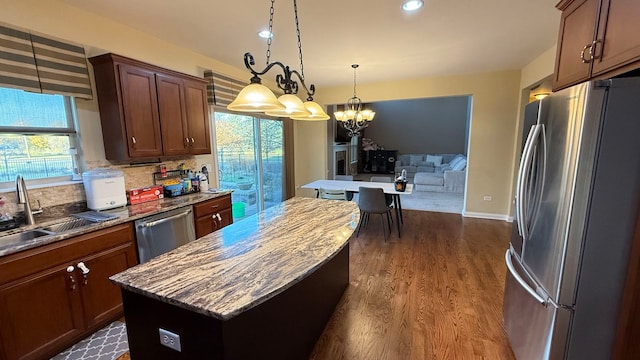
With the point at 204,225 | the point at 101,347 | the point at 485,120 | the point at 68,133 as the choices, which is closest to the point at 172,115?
the point at 68,133

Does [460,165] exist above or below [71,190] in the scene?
below

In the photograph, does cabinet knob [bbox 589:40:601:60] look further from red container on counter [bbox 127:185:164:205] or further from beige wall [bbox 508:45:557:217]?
red container on counter [bbox 127:185:164:205]

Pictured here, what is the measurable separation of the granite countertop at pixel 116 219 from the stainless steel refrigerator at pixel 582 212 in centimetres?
282

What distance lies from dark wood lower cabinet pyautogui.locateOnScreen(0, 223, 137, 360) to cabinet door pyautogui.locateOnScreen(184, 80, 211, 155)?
4.19ft

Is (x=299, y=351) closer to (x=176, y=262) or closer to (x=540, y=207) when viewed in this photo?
(x=176, y=262)

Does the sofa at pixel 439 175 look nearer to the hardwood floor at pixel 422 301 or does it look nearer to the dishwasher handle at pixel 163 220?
the hardwood floor at pixel 422 301

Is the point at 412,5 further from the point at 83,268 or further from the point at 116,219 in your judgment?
the point at 83,268

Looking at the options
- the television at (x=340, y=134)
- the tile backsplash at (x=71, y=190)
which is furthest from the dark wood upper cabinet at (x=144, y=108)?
the television at (x=340, y=134)

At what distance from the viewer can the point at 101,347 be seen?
6.29 feet

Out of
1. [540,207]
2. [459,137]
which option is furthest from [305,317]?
[459,137]

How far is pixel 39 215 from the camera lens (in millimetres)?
2104

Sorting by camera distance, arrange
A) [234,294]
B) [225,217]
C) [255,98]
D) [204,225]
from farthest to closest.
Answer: [225,217], [204,225], [255,98], [234,294]

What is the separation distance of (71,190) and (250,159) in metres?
2.59

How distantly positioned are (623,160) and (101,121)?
12.0 feet
